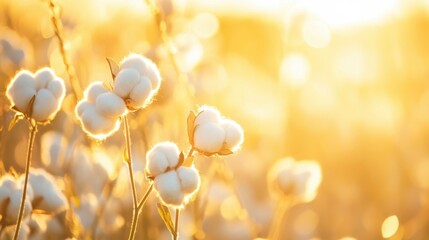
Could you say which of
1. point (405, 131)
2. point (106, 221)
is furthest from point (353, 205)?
point (106, 221)

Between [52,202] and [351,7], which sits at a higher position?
[351,7]

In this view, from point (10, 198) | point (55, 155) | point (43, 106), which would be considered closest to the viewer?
point (43, 106)

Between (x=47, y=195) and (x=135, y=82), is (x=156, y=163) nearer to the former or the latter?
(x=135, y=82)

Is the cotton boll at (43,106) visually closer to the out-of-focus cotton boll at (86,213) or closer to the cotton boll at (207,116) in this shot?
the cotton boll at (207,116)

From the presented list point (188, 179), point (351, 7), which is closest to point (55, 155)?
point (188, 179)

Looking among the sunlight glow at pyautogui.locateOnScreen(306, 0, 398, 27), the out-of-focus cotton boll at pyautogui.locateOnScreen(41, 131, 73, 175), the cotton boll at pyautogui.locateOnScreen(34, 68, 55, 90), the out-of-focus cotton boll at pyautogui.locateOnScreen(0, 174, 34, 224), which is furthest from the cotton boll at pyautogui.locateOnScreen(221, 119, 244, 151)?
the sunlight glow at pyautogui.locateOnScreen(306, 0, 398, 27)

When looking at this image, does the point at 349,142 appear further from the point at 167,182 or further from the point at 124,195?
the point at 167,182
